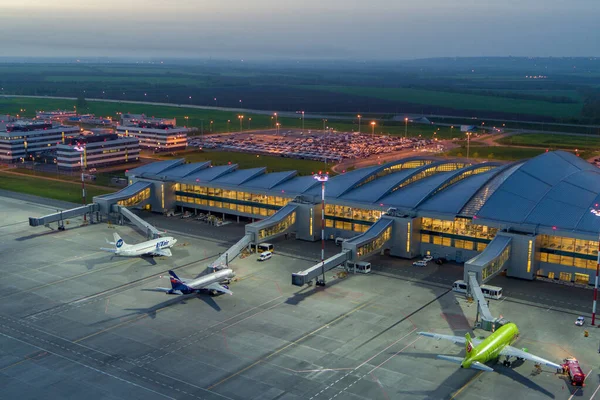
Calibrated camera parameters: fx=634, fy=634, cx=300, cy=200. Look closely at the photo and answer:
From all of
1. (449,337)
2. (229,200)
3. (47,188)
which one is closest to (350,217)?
(229,200)

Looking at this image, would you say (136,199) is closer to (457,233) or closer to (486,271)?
(457,233)

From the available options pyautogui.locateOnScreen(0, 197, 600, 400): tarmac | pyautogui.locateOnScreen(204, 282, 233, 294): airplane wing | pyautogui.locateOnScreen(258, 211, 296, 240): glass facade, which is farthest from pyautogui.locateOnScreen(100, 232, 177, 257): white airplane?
pyautogui.locateOnScreen(204, 282, 233, 294): airplane wing

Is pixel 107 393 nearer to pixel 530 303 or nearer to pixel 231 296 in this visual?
pixel 231 296

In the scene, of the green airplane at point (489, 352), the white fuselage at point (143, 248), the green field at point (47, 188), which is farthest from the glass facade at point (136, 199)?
the green airplane at point (489, 352)

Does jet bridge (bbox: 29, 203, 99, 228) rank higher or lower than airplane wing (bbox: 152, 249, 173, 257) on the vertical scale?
higher

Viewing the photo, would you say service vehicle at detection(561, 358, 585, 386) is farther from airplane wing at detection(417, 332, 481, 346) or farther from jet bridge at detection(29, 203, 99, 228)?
jet bridge at detection(29, 203, 99, 228)

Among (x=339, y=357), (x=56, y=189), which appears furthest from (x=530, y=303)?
(x=56, y=189)
